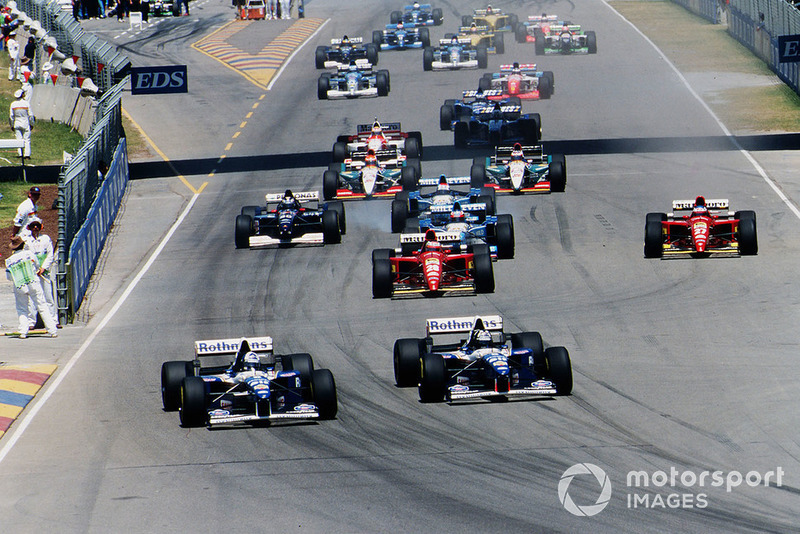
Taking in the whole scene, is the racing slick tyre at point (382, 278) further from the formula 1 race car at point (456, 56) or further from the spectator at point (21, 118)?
the formula 1 race car at point (456, 56)

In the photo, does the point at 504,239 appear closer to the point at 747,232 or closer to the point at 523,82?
the point at 747,232

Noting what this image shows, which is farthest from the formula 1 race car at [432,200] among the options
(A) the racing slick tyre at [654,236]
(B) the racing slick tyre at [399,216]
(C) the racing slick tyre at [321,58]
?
(C) the racing slick tyre at [321,58]

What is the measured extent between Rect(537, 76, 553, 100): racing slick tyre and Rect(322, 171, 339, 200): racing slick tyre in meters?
17.1

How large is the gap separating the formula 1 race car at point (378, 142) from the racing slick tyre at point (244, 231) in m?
6.89

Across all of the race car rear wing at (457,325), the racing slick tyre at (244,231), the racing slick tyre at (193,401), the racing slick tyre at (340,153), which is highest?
the race car rear wing at (457,325)

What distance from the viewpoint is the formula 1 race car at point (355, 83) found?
51.9 m

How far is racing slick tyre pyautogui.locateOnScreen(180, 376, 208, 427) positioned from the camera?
18.7 metres

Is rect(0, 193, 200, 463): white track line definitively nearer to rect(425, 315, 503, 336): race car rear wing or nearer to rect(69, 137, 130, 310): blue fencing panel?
rect(69, 137, 130, 310): blue fencing panel

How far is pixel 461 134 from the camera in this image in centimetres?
4178

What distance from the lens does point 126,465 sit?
17625 mm

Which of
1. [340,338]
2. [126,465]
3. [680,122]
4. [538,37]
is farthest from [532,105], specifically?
[126,465]

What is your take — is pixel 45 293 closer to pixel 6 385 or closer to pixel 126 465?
pixel 6 385

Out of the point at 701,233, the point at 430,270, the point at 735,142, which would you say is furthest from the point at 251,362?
the point at 735,142

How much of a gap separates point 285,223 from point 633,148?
15492mm
